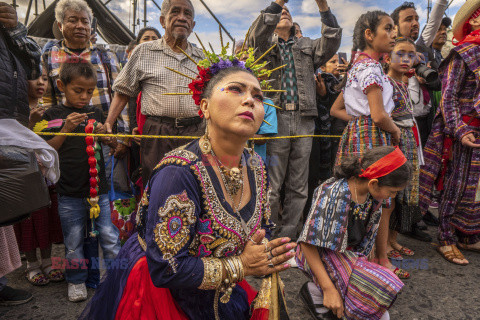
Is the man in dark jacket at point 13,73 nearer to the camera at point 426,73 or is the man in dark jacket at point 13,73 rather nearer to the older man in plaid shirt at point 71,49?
the older man in plaid shirt at point 71,49

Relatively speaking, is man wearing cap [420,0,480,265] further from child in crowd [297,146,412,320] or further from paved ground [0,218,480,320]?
child in crowd [297,146,412,320]

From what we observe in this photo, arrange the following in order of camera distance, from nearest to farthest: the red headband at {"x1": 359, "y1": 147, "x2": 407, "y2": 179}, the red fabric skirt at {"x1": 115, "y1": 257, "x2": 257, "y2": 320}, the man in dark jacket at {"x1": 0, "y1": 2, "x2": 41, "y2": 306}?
1. the red fabric skirt at {"x1": 115, "y1": 257, "x2": 257, "y2": 320}
2. the man in dark jacket at {"x1": 0, "y1": 2, "x2": 41, "y2": 306}
3. the red headband at {"x1": 359, "y1": 147, "x2": 407, "y2": 179}

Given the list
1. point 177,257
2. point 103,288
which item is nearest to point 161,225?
point 177,257

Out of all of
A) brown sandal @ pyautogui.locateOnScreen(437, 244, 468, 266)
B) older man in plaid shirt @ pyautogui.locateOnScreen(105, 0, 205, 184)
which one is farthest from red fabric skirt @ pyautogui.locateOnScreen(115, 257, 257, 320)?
brown sandal @ pyautogui.locateOnScreen(437, 244, 468, 266)

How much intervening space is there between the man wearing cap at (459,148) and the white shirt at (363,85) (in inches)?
39.3

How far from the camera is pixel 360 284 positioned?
2.15m

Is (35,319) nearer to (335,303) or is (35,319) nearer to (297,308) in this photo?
(297,308)

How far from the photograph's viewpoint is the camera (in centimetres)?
400

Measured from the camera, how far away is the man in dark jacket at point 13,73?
198 cm

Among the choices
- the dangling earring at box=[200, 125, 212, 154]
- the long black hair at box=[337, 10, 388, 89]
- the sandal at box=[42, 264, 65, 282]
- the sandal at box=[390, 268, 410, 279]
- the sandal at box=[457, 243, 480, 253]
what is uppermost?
the long black hair at box=[337, 10, 388, 89]

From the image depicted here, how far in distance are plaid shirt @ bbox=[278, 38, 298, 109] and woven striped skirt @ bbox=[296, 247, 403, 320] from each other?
5.99ft

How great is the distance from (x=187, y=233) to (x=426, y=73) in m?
3.83

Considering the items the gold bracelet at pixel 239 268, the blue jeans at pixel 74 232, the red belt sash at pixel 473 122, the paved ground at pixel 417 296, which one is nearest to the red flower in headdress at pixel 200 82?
the gold bracelet at pixel 239 268

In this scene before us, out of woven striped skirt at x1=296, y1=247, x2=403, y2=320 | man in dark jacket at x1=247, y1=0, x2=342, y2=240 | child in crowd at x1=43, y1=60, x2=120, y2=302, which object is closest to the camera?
woven striped skirt at x1=296, y1=247, x2=403, y2=320
